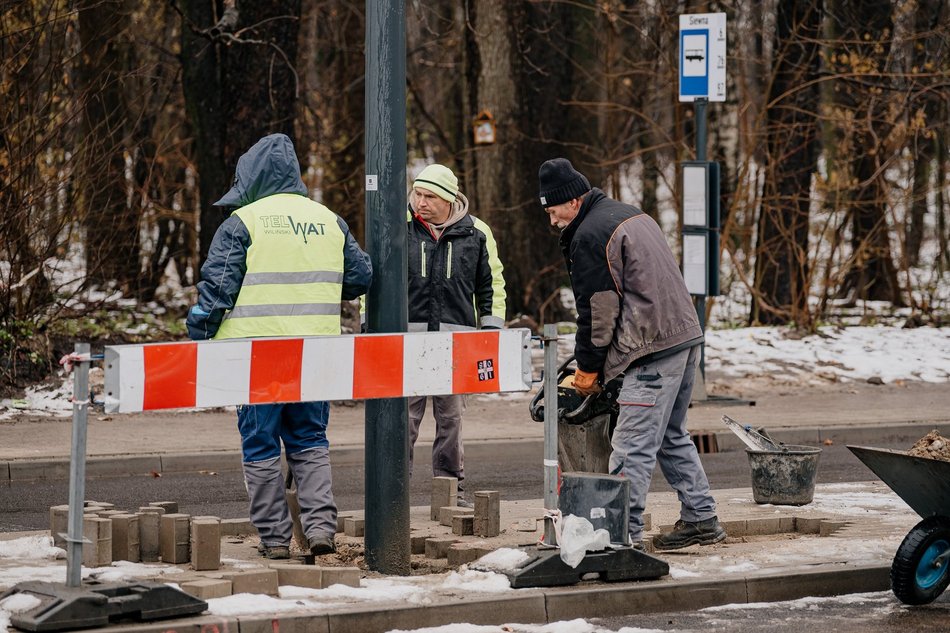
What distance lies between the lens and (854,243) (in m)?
20.3

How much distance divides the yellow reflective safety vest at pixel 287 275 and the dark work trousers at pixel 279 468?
407mm

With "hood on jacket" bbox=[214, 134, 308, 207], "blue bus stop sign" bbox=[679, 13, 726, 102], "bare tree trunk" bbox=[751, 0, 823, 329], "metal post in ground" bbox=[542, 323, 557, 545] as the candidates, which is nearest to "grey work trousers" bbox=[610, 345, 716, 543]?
"metal post in ground" bbox=[542, 323, 557, 545]

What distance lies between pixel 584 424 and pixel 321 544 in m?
1.51

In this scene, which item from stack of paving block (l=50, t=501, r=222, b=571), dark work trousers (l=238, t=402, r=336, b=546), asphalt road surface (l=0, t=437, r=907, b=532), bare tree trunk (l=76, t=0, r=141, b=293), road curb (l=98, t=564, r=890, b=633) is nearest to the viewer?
road curb (l=98, t=564, r=890, b=633)

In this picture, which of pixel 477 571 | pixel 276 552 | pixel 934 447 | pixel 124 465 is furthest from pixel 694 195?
pixel 477 571

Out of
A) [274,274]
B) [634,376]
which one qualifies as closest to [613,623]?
[634,376]

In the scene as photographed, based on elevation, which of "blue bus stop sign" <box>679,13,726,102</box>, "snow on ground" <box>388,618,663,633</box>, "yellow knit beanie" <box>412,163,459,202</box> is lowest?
"snow on ground" <box>388,618,663,633</box>

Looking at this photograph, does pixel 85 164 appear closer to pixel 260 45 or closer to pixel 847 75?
pixel 260 45

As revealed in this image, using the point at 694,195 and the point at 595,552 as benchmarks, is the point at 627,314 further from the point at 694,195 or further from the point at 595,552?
the point at 694,195

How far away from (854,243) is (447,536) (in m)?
13.9

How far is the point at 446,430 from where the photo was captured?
8711 millimetres

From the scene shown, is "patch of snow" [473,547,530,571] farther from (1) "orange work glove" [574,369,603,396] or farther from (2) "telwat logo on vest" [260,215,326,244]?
(2) "telwat logo on vest" [260,215,326,244]

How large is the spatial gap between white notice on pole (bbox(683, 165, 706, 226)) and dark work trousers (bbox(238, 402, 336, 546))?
23.3 feet

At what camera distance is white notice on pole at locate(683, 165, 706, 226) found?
44.9 feet
